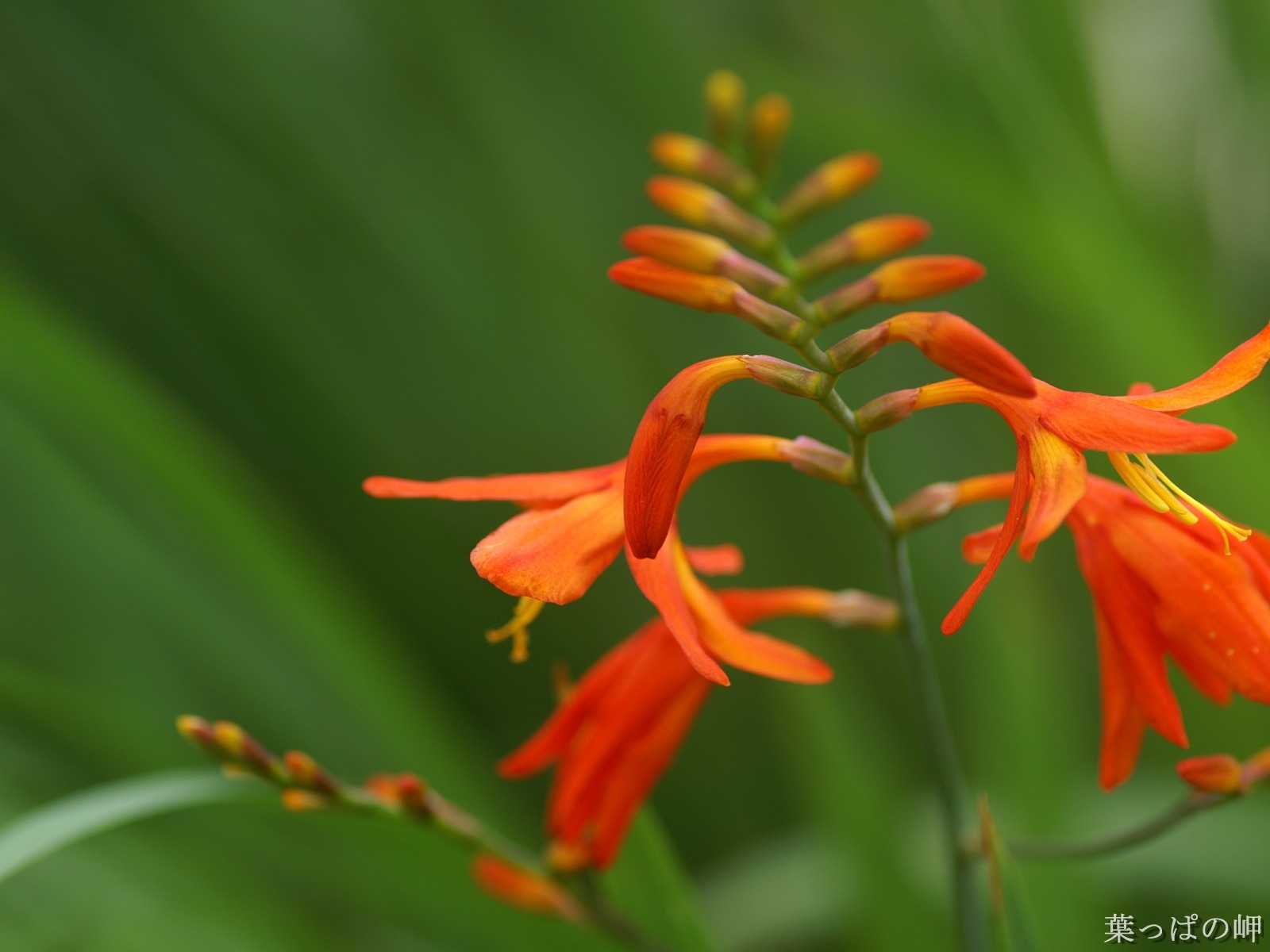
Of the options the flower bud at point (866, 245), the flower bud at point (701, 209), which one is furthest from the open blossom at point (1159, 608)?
the flower bud at point (701, 209)

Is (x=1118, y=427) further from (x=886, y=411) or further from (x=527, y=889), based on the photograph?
(x=527, y=889)

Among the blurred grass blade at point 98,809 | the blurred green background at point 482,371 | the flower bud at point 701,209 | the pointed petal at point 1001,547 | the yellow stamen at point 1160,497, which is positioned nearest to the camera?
the pointed petal at point 1001,547

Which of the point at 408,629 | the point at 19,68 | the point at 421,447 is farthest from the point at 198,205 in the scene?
the point at 408,629

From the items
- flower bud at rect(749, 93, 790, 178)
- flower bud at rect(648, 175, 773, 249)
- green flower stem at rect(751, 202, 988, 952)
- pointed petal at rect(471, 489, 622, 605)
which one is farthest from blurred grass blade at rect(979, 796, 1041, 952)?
flower bud at rect(749, 93, 790, 178)

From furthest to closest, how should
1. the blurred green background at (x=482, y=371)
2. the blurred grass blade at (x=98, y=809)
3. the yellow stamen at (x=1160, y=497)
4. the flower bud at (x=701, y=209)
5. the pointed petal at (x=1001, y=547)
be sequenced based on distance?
the blurred green background at (x=482, y=371) → the flower bud at (x=701, y=209) → the blurred grass blade at (x=98, y=809) → the yellow stamen at (x=1160, y=497) → the pointed petal at (x=1001, y=547)

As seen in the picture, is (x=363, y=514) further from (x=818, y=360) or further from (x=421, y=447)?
(x=818, y=360)

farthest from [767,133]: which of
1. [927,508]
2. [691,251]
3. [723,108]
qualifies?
[927,508]

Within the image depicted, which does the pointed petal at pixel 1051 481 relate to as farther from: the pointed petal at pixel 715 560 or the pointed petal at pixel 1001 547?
the pointed petal at pixel 715 560
